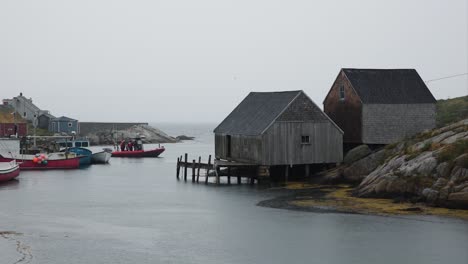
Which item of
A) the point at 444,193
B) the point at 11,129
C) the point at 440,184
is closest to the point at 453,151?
the point at 440,184

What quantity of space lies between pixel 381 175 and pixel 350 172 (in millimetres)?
6169

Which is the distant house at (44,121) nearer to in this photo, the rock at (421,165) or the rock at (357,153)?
the rock at (357,153)

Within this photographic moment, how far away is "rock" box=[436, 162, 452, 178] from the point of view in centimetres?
3369

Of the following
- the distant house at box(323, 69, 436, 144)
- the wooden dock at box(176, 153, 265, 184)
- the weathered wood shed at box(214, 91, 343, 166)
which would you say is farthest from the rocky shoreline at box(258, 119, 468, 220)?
the wooden dock at box(176, 153, 265, 184)

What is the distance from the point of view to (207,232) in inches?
1177

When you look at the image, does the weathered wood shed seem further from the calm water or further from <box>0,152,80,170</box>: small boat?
<box>0,152,80,170</box>: small boat

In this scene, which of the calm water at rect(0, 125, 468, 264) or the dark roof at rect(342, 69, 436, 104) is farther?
the dark roof at rect(342, 69, 436, 104)

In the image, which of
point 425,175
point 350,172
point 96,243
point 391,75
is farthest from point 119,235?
point 391,75

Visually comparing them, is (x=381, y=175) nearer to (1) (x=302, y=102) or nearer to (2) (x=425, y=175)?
(2) (x=425, y=175)

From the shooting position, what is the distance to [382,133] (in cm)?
4812

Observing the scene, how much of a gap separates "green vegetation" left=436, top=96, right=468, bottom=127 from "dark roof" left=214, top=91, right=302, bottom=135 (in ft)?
53.5

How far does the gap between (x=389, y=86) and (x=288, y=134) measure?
30.8 feet

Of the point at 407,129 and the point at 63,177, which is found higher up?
the point at 407,129

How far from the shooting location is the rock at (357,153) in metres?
45.5
